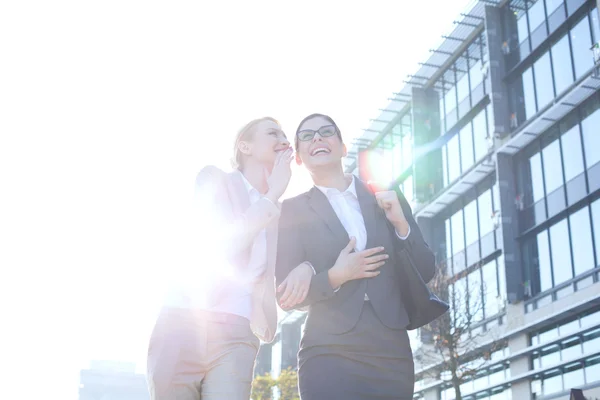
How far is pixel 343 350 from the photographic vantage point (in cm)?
331

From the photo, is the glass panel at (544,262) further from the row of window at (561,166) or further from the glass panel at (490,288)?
the glass panel at (490,288)

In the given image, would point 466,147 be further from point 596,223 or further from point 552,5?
point 596,223

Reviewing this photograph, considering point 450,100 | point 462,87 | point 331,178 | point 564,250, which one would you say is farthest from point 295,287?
point 450,100

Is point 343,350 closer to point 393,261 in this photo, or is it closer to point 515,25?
point 393,261

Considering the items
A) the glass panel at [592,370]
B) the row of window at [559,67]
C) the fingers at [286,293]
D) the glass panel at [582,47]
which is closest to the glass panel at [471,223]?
the row of window at [559,67]

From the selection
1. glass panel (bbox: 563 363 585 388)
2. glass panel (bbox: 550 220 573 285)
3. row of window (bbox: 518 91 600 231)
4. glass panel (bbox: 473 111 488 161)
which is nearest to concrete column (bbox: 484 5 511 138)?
glass panel (bbox: 473 111 488 161)

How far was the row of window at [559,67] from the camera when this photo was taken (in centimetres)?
2564

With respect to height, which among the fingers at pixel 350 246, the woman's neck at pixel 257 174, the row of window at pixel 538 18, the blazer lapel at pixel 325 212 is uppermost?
the row of window at pixel 538 18

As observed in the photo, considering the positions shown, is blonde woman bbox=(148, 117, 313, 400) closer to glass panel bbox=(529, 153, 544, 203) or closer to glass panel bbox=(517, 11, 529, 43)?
glass panel bbox=(529, 153, 544, 203)

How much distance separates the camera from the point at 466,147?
1313 inches

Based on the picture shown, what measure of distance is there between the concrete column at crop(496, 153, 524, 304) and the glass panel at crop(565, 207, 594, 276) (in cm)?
326

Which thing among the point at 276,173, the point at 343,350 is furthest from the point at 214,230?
the point at 343,350

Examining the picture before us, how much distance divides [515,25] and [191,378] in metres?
30.7

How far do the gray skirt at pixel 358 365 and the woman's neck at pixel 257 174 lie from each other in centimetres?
78
